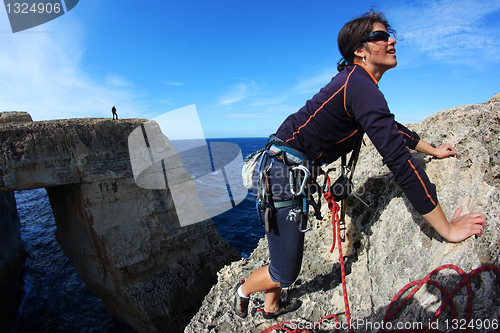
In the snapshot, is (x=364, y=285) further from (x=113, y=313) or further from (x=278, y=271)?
(x=113, y=313)

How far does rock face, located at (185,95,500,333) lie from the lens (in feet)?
5.85

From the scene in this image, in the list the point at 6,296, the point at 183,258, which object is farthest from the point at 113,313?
the point at 6,296

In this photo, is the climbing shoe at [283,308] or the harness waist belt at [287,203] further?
the climbing shoe at [283,308]

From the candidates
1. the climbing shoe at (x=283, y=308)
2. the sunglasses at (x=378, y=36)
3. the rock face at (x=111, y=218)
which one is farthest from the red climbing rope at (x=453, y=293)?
the rock face at (x=111, y=218)

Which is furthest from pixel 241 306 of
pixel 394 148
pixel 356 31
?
pixel 356 31

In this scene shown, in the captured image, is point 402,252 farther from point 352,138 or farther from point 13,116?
point 13,116

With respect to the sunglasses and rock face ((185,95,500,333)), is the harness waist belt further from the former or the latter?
the sunglasses

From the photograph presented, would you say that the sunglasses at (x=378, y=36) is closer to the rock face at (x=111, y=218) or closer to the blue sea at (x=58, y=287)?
the rock face at (x=111, y=218)

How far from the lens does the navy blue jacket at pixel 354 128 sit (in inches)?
68.6

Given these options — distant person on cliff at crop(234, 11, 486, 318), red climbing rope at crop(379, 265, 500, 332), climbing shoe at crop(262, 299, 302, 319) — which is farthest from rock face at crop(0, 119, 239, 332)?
red climbing rope at crop(379, 265, 500, 332)

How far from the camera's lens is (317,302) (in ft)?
10.2

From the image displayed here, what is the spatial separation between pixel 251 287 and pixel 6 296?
13018 mm

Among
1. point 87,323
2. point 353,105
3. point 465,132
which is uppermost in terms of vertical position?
point 353,105

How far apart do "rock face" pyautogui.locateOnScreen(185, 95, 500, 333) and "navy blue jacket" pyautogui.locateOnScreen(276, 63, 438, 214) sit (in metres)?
0.51
